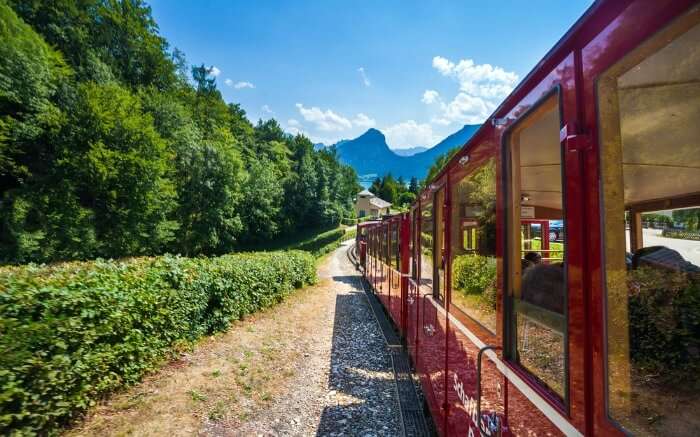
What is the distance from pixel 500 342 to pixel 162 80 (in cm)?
4593

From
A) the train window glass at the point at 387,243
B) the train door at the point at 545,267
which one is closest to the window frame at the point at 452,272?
the train door at the point at 545,267

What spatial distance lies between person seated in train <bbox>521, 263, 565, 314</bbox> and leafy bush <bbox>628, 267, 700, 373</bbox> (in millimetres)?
394

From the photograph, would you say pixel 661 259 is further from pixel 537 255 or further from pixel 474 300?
pixel 474 300

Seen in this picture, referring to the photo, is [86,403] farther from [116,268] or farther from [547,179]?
[547,179]

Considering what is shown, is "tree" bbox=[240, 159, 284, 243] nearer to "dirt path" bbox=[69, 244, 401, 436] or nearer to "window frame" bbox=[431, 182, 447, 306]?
"dirt path" bbox=[69, 244, 401, 436]

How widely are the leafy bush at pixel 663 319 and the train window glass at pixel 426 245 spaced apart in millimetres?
3305

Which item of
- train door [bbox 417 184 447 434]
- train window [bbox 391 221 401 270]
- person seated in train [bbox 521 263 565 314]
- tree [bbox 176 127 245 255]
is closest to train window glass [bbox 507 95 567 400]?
person seated in train [bbox 521 263 565 314]

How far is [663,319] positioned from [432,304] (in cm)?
326

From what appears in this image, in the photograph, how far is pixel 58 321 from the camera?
4066 millimetres

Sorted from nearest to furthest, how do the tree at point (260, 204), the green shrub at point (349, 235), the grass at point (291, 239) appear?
1. the tree at point (260, 204)
2. the grass at point (291, 239)
3. the green shrub at point (349, 235)

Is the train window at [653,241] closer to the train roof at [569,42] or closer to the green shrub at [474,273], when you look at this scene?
the train roof at [569,42]

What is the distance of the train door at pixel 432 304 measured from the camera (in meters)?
3.83

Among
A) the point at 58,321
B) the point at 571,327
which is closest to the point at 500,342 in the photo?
the point at 571,327

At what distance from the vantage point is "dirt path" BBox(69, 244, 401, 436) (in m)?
4.60
